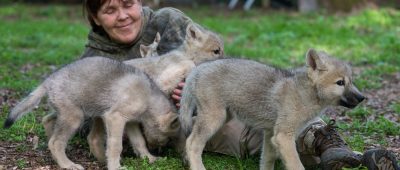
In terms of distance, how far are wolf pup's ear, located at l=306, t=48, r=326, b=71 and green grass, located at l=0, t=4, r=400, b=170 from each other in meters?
1.05

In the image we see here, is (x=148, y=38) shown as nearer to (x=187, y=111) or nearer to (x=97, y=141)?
(x=97, y=141)

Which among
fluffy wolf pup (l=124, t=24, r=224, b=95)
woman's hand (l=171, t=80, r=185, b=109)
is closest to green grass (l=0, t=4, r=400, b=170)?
woman's hand (l=171, t=80, r=185, b=109)

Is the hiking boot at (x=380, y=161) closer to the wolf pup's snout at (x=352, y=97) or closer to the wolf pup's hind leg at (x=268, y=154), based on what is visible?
the wolf pup's snout at (x=352, y=97)

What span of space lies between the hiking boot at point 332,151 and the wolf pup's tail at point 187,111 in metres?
1.04

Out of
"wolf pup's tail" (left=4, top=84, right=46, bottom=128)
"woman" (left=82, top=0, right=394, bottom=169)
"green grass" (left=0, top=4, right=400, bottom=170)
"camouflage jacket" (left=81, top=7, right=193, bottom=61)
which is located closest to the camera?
"wolf pup's tail" (left=4, top=84, right=46, bottom=128)

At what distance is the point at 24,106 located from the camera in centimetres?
519

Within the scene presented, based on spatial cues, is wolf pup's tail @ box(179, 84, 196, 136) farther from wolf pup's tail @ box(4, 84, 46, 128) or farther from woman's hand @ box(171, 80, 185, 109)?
wolf pup's tail @ box(4, 84, 46, 128)

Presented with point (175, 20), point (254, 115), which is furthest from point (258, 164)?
point (175, 20)

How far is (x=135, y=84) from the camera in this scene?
530 centimetres

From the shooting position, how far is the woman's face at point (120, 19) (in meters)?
6.55

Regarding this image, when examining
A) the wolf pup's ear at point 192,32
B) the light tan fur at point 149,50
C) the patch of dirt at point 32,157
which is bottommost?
the patch of dirt at point 32,157

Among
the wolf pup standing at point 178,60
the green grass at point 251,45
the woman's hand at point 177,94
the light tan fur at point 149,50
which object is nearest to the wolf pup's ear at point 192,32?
the wolf pup standing at point 178,60

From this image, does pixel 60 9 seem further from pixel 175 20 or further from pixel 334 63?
pixel 334 63

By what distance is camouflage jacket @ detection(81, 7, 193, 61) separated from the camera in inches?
270
